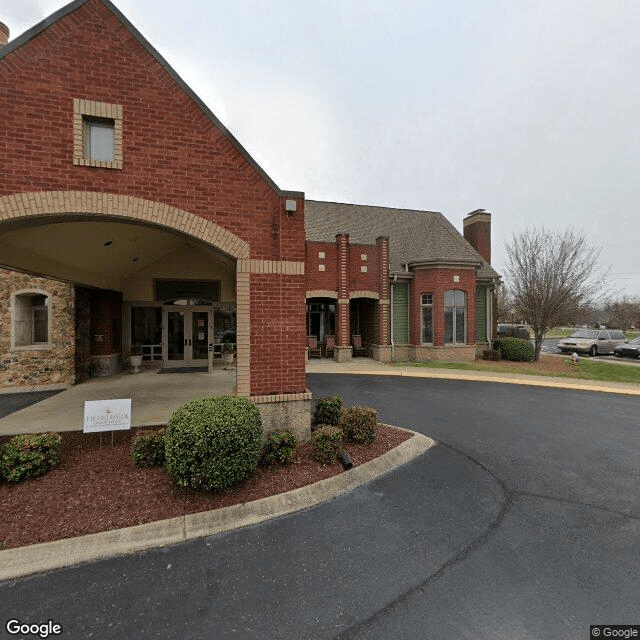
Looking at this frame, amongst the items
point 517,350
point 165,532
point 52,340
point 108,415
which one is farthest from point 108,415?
point 517,350

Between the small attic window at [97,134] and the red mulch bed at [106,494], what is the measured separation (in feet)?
15.5

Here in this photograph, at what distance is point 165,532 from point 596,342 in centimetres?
2785

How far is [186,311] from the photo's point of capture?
553 inches

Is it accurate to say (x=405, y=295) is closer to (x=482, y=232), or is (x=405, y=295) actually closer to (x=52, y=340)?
(x=482, y=232)

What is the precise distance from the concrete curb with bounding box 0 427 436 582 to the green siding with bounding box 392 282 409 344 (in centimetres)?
1395

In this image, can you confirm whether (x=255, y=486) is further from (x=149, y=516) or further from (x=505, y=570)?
(x=505, y=570)

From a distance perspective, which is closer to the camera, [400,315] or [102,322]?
[102,322]

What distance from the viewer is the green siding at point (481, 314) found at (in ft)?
64.1

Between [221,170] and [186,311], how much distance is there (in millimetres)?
9541

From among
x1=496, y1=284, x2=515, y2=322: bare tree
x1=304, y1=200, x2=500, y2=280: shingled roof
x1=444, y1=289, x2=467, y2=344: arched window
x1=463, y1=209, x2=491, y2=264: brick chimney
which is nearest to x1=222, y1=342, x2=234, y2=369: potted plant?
x1=304, y1=200, x2=500, y2=280: shingled roof

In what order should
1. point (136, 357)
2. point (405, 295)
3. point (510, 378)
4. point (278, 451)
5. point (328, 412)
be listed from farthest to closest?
point (405, 295), point (510, 378), point (136, 357), point (328, 412), point (278, 451)

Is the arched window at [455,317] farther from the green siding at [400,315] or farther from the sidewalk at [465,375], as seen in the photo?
the sidewalk at [465,375]

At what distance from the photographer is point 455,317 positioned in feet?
58.1

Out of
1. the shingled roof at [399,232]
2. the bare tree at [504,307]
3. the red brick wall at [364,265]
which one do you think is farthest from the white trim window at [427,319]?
the bare tree at [504,307]
